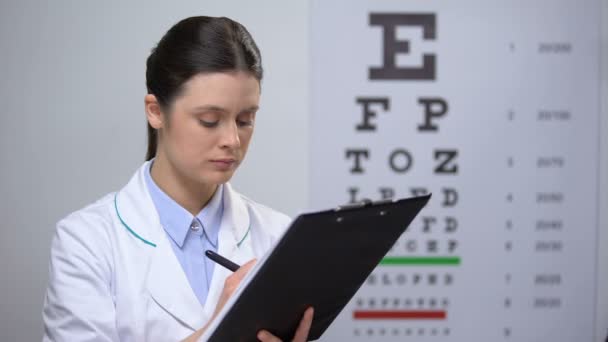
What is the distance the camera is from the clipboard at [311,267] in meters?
0.76

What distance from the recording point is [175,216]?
3.56 ft

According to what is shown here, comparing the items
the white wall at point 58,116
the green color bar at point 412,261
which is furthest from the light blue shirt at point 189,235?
the green color bar at point 412,261

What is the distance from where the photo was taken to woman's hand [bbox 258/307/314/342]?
2.87 feet

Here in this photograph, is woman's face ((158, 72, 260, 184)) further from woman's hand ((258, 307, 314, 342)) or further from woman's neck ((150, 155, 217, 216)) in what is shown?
woman's hand ((258, 307, 314, 342))

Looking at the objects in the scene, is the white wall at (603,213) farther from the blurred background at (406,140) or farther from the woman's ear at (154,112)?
the woman's ear at (154,112)

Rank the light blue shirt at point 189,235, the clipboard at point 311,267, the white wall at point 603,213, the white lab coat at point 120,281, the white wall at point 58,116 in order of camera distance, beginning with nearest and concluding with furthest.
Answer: the clipboard at point 311,267 → the white lab coat at point 120,281 → the light blue shirt at point 189,235 → the white wall at point 58,116 → the white wall at point 603,213

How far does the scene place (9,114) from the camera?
1479mm

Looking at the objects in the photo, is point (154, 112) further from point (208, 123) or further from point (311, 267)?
point (311, 267)

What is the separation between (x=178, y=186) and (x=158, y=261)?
0.44 ft

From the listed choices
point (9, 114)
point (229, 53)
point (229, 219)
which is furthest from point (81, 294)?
point (9, 114)

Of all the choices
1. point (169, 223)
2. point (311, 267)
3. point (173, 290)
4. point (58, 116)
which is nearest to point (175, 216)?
point (169, 223)

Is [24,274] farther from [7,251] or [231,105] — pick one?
[231,105]

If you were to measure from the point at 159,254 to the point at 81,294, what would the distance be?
0.13m

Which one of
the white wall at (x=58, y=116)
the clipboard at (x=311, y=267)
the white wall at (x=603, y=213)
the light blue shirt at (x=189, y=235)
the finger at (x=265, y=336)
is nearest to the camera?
the clipboard at (x=311, y=267)
